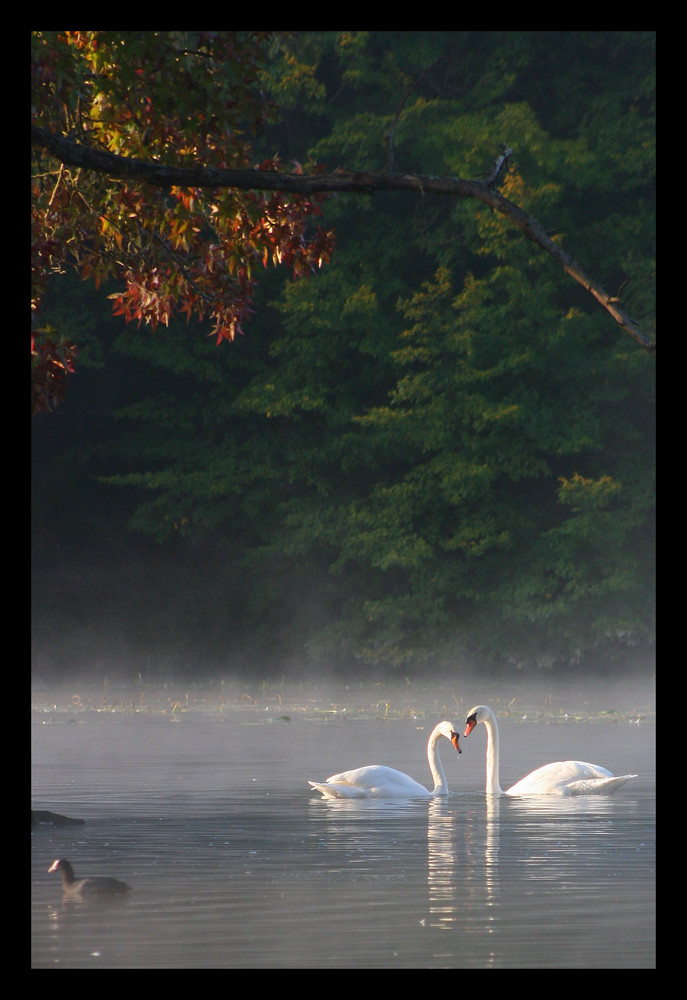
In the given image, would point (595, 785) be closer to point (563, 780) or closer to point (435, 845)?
point (563, 780)

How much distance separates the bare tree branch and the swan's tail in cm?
570

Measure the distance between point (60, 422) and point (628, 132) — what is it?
14.0 m

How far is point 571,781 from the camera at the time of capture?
43.8 ft

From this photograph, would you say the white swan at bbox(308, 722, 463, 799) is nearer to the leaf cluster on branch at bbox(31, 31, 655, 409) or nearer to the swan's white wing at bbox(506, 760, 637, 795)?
the swan's white wing at bbox(506, 760, 637, 795)

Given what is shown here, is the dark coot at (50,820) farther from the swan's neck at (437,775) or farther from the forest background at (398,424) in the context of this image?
the forest background at (398,424)

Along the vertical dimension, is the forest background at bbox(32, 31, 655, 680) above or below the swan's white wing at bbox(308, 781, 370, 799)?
above

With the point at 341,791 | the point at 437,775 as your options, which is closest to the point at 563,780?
the point at 437,775

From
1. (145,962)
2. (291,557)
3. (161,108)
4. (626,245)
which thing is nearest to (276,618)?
(291,557)

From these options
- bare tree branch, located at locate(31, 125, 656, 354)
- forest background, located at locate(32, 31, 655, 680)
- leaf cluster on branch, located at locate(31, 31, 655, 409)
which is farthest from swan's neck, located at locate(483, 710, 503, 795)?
forest background, located at locate(32, 31, 655, 680)

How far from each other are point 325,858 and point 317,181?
4.23 meters

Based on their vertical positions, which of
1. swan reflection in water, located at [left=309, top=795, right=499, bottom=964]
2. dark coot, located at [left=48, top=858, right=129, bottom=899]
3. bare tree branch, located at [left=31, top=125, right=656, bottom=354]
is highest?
bare tree branch, located at [left=31, top=125, right=656, bottom=354]

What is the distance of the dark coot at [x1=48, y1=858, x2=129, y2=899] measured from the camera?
8.50 metres

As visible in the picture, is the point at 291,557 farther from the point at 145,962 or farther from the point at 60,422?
the point at 145,962

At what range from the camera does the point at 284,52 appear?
3241 cm
